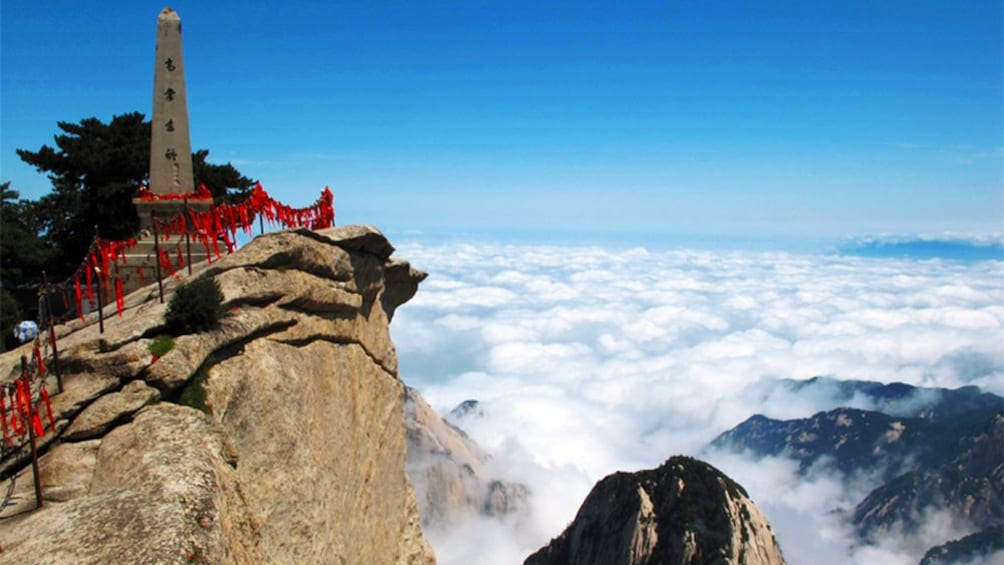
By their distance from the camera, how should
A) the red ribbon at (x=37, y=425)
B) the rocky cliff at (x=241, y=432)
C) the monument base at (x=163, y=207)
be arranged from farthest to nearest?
1. the monument base at (x=163, y=207)
2. the red ribbon at (x=37, y=425)
3. the rocky cliff at (x=241, y=432)

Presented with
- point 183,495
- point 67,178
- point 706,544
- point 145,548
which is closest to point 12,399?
point 183,495

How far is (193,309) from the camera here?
18.2 meters

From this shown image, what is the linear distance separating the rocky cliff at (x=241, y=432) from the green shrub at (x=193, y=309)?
1.11ft

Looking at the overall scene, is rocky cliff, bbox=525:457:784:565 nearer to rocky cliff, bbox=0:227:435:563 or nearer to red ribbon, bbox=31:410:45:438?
rocky cliff, bbox=0:227:435:563

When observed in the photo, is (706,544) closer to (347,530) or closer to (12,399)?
(347,530)

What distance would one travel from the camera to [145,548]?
34.9 ft

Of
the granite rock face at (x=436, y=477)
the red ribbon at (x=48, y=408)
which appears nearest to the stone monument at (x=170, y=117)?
the red ribbon at (x=48, y=408)

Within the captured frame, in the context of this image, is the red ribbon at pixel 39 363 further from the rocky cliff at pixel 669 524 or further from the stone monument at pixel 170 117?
the rocky cliff at pixel 669 524

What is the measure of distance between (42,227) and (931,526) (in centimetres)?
21643

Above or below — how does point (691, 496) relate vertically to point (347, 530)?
below

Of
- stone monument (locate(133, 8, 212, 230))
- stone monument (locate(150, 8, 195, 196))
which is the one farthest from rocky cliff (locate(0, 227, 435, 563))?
stone monument (locate(150, 8, 195, 196))

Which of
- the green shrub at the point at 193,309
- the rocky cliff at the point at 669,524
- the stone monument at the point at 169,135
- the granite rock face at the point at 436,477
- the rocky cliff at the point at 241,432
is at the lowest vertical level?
Result: the granite rock face at the point at 436,477

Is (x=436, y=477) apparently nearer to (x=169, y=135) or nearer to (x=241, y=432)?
(x=169, y=135)

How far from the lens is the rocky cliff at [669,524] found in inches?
3201
